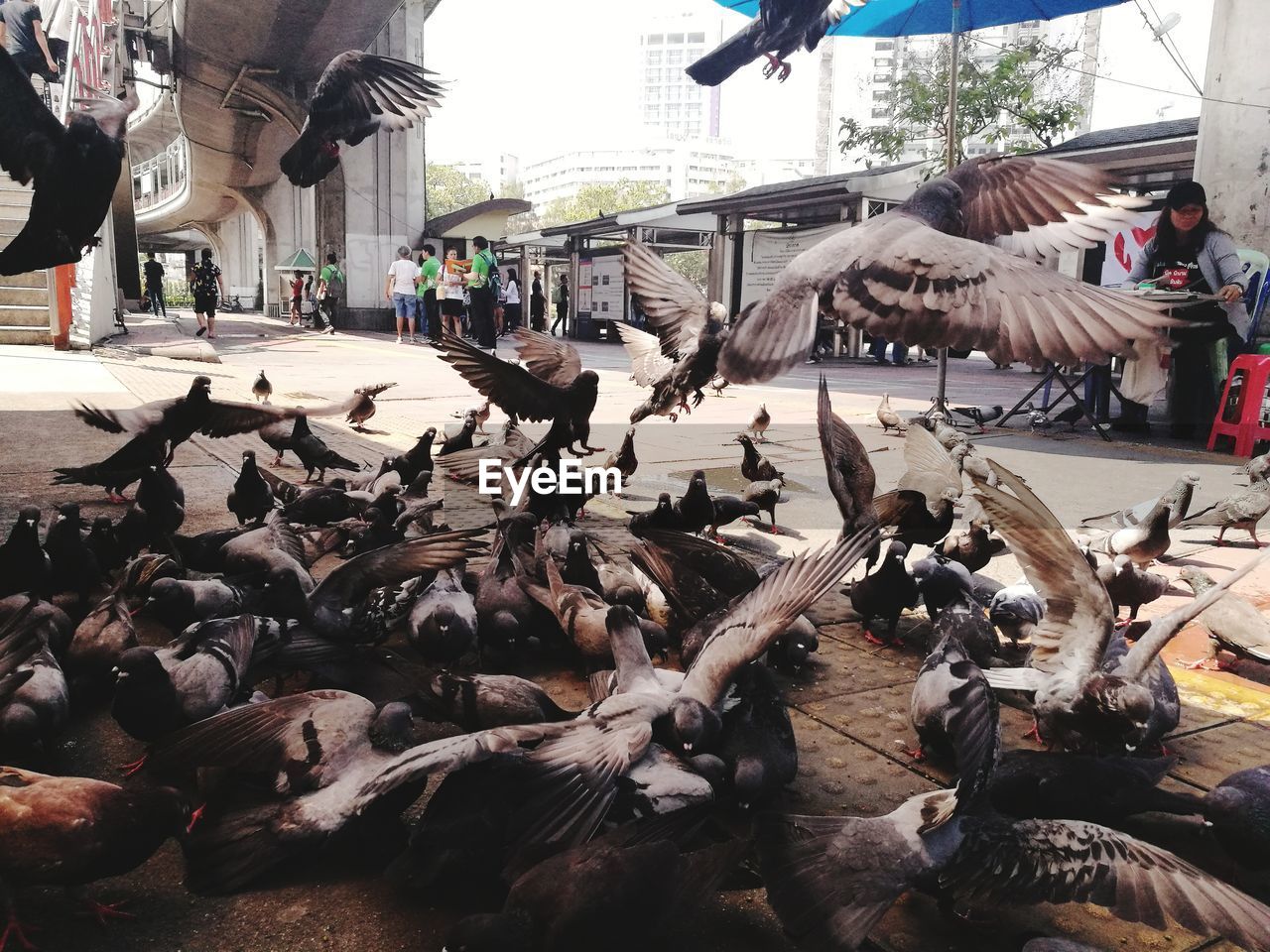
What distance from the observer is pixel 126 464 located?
364 cm

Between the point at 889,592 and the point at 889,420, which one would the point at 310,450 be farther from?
the point at 889,420

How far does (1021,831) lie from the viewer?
59.7 inches

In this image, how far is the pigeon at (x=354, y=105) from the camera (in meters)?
3.45

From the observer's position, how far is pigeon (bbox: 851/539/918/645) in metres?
2.91

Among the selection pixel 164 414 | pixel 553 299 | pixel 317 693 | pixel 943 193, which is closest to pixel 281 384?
pixel 164 414

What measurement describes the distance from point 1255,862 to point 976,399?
10245 mm

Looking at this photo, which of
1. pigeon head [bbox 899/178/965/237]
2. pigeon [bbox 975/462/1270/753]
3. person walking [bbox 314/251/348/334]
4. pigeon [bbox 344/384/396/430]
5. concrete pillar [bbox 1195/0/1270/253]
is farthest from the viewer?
person walking [bbox 314/251/348/334]

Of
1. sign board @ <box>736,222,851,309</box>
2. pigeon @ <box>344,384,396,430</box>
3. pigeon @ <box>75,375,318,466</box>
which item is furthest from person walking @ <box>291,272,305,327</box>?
pigeon @ <box>75,375,318,466</box>

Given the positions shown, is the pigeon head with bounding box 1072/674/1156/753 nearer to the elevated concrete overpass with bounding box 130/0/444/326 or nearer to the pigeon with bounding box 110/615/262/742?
the pigeon with bounding box 110/615/262/742

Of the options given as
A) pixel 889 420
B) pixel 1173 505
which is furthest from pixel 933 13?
pixel 889 420

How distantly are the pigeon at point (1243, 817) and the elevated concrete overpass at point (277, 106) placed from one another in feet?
15.1

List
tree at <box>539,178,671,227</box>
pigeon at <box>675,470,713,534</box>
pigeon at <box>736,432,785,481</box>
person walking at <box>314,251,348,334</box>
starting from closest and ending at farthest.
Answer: pigeon at <box>675,470,713,534</box>, pigeon at <box>736,432,785,481</box>, person walking at <box>314,251,348,334</box>, tree at <box>539,178,671,227</box>

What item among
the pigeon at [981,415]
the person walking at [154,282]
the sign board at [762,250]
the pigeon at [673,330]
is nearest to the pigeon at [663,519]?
the pigeon at [673,330]

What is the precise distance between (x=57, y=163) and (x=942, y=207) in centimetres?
300
